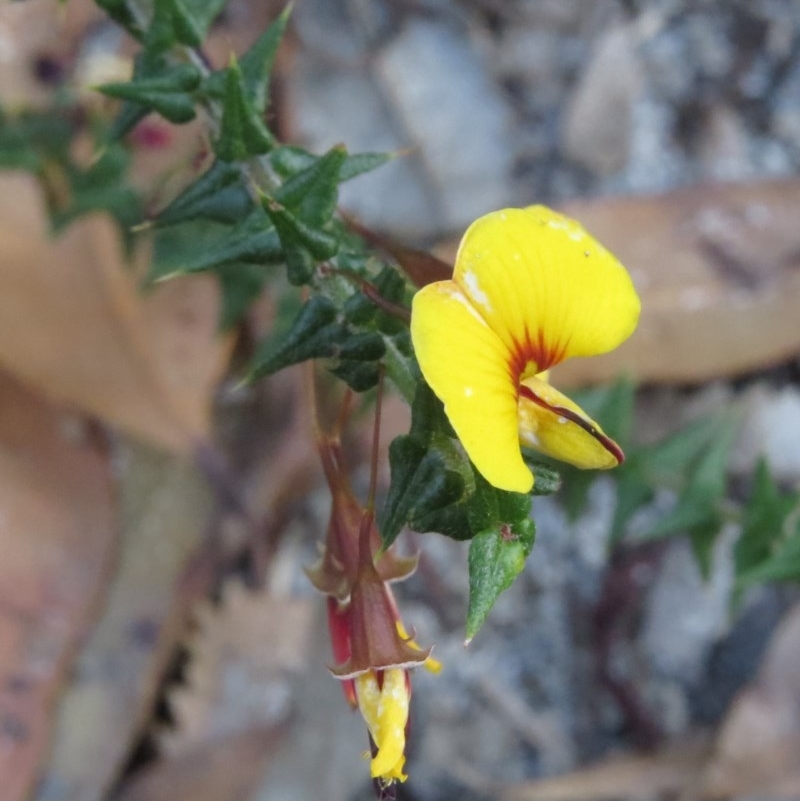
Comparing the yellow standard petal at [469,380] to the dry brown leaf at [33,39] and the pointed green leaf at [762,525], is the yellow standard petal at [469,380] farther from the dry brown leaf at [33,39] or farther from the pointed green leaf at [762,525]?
the dry brown leaf at [33,39]

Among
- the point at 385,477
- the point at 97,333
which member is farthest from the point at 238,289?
the point at 385,477

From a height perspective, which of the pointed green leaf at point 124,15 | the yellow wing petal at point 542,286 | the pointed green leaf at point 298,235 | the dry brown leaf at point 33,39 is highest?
the dry brown leaf at point 33,39

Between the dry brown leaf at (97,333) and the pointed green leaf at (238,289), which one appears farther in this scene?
the dry brown leaf at (97,333)

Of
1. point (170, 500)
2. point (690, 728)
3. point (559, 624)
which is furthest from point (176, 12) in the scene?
point (690, 728)

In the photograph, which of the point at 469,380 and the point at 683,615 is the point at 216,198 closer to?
the point at 469,380

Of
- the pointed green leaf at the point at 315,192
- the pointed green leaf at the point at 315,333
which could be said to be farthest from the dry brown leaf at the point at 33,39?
the pointed green leaf at the point at 315,333
